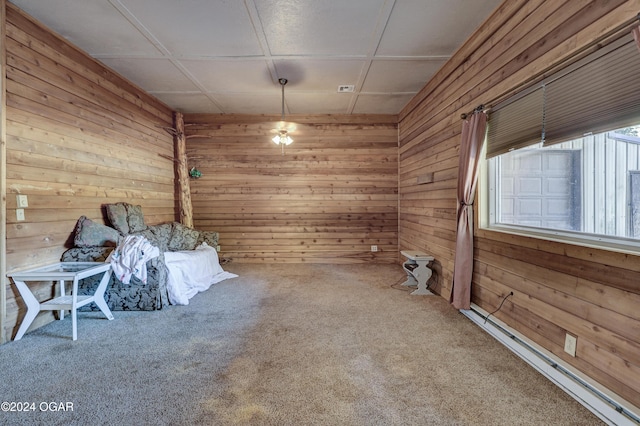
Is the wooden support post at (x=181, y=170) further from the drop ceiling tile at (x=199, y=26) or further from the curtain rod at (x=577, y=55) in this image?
the curtain rod at (x=577, y=55)

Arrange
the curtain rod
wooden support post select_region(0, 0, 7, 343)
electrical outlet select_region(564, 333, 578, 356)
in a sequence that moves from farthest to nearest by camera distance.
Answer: wooden support post select_region(0, 0, 7, 343) → electrical outlet select_region(564, 333, 578, 356) → the curtain rod

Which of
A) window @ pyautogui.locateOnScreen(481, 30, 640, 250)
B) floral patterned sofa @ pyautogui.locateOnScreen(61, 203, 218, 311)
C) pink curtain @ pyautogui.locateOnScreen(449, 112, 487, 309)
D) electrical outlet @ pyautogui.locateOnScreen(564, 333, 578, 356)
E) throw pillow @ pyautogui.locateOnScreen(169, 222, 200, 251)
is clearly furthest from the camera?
throw pillow @ pyautogui.locateOnScreen(169, 222, 200, 251)

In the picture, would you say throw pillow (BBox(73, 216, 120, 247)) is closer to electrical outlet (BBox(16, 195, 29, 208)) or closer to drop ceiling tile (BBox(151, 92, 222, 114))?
electrical outlet (BBox(16, 195, 29, 208))

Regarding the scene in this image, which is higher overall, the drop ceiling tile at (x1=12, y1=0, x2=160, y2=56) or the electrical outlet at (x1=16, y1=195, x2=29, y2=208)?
the drop ceiling tile at (x1=12, y1=0, x2=160, y2=56)

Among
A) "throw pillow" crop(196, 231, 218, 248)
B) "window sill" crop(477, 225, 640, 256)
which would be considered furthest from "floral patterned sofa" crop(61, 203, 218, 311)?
"window sill" crop(477, 225, 640, 256)

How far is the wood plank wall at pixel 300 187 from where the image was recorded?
516 cm

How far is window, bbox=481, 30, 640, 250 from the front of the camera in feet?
4.93

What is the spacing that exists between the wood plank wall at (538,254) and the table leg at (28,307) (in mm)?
3939

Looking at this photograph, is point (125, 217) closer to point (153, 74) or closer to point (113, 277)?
point (113, 277)

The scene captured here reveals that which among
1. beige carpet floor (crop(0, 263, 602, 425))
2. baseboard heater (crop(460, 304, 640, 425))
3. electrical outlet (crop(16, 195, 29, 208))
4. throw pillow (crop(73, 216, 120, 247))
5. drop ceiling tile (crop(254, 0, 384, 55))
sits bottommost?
beige carpet floor (crop(0, 263, 602, 425))

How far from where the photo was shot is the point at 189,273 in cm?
349

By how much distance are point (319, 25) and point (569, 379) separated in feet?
10.6

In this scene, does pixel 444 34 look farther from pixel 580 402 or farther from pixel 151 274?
pixel 151 274

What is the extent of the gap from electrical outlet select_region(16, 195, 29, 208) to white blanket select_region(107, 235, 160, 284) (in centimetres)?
77
